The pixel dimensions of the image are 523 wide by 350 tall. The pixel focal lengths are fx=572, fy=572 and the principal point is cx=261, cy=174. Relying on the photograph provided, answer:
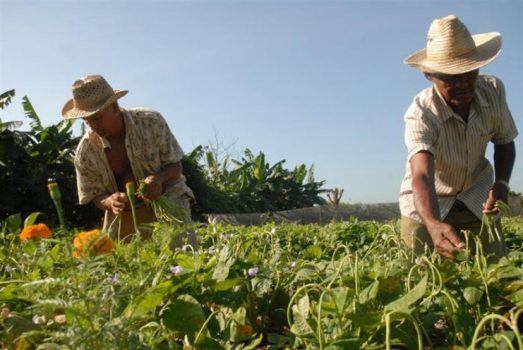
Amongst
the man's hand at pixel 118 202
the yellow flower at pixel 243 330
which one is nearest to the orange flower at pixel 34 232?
the yellow flower at pixel 243 330

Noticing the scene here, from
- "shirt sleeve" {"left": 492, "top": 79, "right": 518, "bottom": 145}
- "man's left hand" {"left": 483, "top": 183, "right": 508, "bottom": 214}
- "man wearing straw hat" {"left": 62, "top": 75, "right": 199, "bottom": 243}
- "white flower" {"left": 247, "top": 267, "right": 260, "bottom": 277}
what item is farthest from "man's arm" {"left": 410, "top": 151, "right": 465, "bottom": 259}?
"man wearing straw hat" {"left": 62, "top": 75, "right": 199, "bottom": 243}

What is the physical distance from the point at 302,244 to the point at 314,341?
537 cm

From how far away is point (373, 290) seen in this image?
3.89 ft

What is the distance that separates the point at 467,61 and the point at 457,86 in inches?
4.9

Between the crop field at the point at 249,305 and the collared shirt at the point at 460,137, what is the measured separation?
137 cm

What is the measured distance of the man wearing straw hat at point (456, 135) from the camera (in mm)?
2664

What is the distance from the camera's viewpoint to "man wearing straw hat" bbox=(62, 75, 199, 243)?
3.52m

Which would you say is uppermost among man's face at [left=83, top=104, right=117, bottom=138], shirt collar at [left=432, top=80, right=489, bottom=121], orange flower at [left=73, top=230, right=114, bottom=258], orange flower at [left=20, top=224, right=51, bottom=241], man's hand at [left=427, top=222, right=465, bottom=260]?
man's face at [left=83, top=104, right=117, bottom=138]

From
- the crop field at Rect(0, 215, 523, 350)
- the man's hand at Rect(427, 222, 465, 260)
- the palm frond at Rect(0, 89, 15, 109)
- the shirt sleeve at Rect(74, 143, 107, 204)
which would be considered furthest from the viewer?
the palm frond at Rect(0, 89, 15, 109)

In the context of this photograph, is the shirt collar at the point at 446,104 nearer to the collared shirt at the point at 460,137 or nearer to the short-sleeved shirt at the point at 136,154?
the collared shirt at the point at 460,137

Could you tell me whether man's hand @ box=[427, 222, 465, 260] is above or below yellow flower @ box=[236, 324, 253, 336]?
below

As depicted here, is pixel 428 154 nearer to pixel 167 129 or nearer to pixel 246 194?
pixel 167 129

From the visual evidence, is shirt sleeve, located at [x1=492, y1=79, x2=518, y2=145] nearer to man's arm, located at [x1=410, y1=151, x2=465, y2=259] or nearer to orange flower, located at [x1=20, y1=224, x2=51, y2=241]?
man's arm, located at [x1=410, y1=151, x2=465, y2=259]

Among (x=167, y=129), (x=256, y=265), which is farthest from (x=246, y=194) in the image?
(x=256, y=265)
